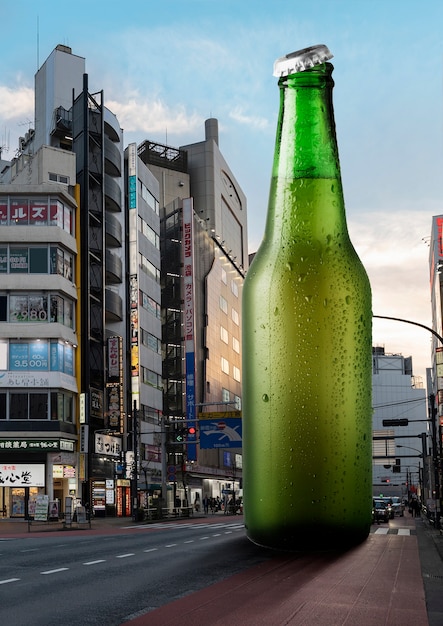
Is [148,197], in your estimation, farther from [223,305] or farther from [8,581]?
[8,581]

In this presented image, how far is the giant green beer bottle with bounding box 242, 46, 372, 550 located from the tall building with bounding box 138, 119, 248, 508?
2821 inches

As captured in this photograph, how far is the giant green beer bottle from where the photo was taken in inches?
93.3

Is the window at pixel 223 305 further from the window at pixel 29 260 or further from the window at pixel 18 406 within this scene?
the window at pixel 18 406

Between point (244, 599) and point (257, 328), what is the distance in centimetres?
180

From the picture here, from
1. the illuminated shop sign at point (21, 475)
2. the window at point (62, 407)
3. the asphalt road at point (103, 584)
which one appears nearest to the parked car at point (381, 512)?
the window at point (62, 407)

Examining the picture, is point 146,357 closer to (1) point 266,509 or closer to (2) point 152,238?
(2) point 152,238

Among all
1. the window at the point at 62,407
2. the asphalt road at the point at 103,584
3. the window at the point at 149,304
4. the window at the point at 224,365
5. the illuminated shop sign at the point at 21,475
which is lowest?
the illuminated shop sign at the point at 21,475

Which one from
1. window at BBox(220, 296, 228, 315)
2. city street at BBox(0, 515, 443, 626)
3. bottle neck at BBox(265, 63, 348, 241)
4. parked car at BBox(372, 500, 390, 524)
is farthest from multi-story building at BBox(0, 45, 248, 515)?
bottle neck at BBox(265, 63, 348, 241)

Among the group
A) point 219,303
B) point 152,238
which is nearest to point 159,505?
point 152,238

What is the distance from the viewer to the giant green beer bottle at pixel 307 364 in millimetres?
2369

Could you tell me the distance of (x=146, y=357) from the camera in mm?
76562

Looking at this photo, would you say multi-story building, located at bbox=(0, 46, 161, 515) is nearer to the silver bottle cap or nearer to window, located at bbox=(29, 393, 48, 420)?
window, located at bbox=(29, 393, 48, 420)

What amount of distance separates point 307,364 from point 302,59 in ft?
3.38

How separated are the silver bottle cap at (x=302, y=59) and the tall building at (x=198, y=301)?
71702 millimetres
